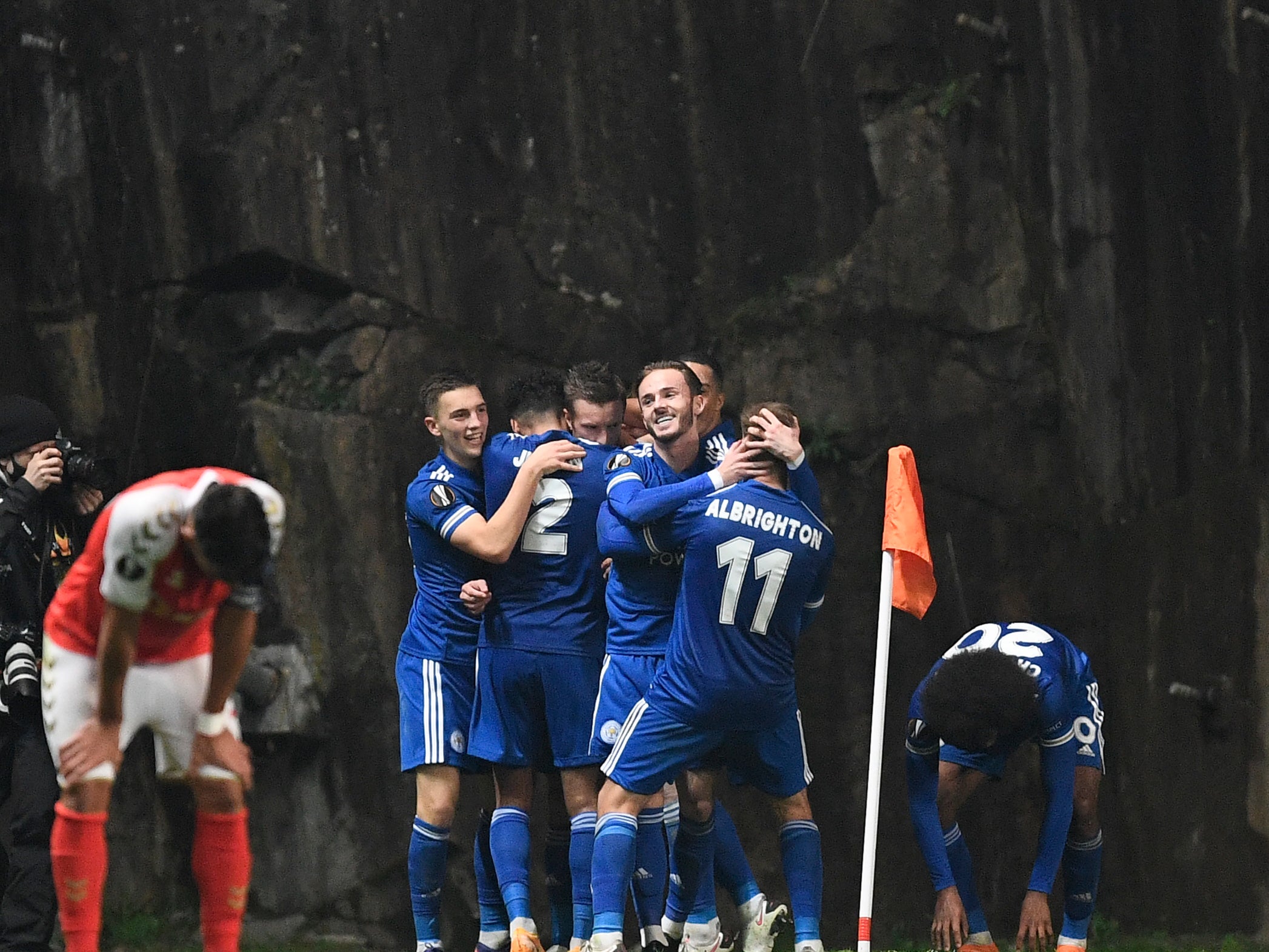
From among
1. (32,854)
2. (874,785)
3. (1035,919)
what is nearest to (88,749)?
(32,854)

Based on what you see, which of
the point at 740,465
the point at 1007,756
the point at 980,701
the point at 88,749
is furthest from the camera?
the point at 1007,756

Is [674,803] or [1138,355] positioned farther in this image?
[1138,355]

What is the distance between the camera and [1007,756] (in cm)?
664

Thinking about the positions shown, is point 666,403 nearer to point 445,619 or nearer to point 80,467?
point 445,619

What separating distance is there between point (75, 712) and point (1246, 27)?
20.9 ft

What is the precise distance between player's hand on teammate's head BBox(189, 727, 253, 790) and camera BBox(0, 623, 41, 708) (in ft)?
6.35

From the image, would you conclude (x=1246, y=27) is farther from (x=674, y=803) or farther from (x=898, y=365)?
(x=674, y=803)

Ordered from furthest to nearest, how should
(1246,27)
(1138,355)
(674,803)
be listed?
(1138,355)
(1246,27)
(674,803)

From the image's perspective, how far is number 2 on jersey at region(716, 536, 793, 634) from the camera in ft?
18.0

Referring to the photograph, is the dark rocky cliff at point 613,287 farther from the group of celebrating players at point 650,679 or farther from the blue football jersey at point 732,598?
the blue football jersey at point 732,598

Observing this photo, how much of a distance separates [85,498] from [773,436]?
286 centimetres

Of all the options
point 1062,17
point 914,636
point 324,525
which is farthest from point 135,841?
point 1062,17

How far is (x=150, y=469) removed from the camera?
908cm

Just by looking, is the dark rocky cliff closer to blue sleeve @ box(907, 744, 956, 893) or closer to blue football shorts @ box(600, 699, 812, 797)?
blue sleeve @ box(907, 744, 956, 893)
